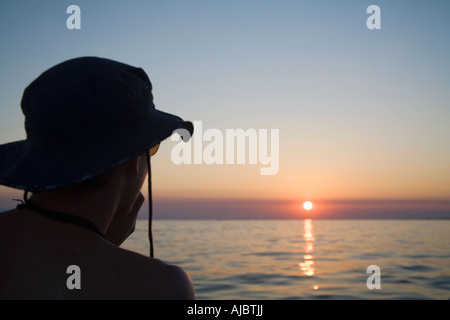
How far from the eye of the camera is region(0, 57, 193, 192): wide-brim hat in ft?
3.95

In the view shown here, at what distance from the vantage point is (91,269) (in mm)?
1126

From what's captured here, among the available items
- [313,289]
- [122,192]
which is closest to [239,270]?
[313,289]

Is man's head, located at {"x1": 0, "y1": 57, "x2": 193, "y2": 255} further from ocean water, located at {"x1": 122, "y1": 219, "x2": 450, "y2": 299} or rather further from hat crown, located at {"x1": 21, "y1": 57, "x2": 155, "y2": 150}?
ocean water, located at {"x1": 122, "y1": 219, "x2": 450, "y2": 299}

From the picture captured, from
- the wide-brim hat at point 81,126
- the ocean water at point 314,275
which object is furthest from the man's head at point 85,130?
the ocean water at point 314,275

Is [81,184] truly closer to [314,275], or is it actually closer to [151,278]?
[151,278]

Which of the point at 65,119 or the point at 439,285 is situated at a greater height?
the point at 65,119

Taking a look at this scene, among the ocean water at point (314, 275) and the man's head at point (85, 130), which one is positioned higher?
the man's head at point (85, 130)

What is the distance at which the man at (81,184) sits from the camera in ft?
3.69

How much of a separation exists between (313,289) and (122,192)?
35.5 ft

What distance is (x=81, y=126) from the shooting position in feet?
4.05

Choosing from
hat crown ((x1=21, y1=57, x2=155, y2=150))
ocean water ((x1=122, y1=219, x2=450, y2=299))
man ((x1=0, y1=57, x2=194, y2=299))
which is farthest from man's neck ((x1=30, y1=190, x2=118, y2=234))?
ocean water ((x1=122, y1=219, x2=450, y2=299))

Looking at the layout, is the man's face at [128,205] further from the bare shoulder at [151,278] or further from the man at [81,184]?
the bare shoulder at [151,278]

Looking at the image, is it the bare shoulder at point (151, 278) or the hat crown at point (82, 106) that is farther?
the hat crown at point (82, 106)
